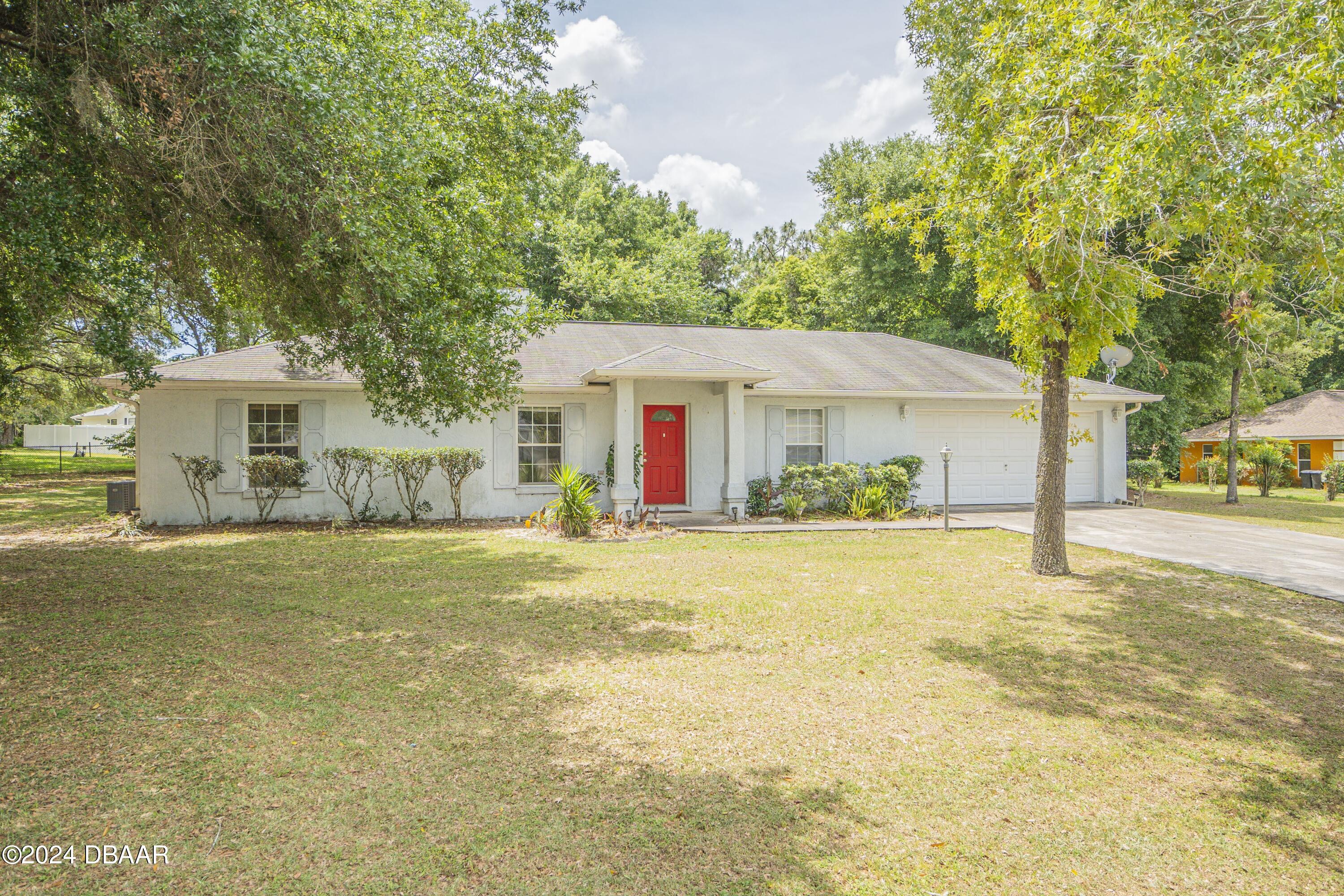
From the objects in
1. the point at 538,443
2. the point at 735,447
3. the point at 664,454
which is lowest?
the point at 664,454

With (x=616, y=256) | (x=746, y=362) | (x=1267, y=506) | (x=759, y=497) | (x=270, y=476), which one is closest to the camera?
(x=270, y=476)

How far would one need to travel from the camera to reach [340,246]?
5.97 metres

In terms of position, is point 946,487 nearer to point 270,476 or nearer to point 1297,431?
point 270,476

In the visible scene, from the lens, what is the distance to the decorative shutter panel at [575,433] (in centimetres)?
1332

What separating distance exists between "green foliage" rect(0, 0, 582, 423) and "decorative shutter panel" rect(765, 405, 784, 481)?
6794 mm

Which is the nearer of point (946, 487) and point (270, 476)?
point (946, 487)

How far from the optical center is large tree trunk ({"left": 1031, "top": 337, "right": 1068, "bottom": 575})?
7.91m

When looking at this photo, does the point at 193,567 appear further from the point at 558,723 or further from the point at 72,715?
the point at 558,723

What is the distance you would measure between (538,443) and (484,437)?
101 cm

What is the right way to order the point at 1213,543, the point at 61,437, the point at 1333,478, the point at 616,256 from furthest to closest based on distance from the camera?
the point at 61,437 → the point at 616,256 → the point at 1333,478 → the point at 1213,543

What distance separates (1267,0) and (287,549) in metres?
11.3

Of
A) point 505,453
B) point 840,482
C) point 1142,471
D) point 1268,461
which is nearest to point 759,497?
point 840,482

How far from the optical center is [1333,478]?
19.8 m

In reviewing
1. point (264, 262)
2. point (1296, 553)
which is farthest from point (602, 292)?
point (1296, 553)
